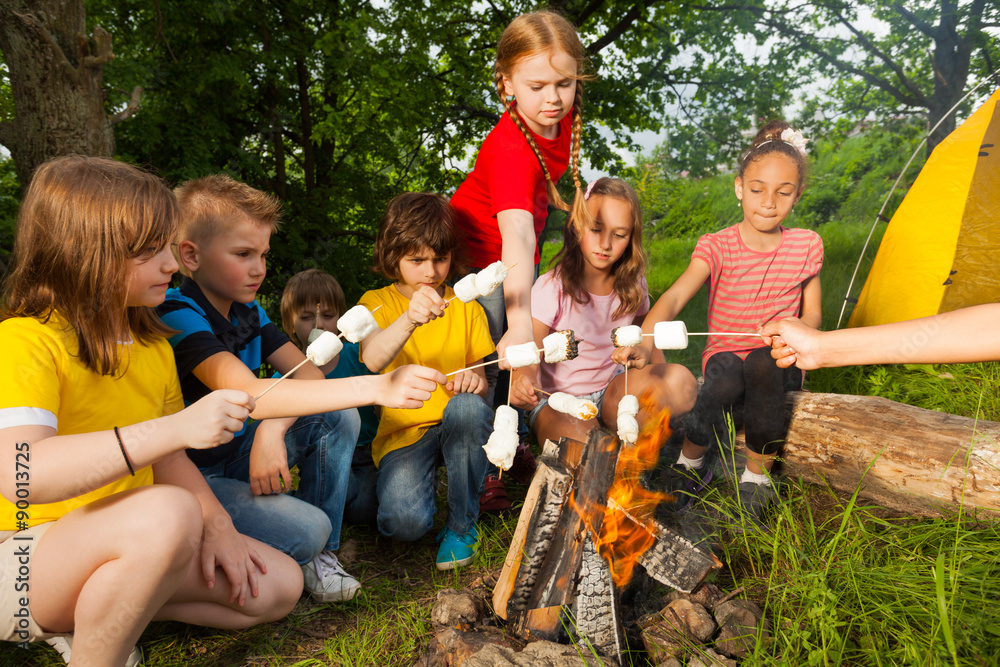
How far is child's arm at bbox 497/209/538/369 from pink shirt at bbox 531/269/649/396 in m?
0.48

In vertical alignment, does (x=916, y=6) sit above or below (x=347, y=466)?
above

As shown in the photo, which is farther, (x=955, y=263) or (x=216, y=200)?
(x=955, y=263)

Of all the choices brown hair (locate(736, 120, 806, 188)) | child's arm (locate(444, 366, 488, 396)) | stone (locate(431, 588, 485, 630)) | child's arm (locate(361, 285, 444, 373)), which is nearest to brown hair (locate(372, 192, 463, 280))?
child's arm (locate(361, 285, 444, 373))

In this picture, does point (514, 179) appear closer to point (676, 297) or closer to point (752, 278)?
point (676, 297)

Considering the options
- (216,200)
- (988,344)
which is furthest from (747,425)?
(216,200)

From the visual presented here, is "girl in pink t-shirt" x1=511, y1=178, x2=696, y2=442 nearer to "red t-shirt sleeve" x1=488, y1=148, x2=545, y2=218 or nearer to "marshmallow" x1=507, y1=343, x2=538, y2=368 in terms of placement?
"red t-shirt sleeve" x1=488, y1=148, x2=545, y2=218

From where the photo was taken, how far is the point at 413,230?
275cm

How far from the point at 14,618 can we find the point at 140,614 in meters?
0.38

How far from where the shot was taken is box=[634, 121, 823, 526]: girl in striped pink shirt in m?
2.96

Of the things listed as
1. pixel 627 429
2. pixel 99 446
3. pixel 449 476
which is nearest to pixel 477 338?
pixel 449 476

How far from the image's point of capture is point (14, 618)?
167cm

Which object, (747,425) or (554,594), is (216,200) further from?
(747,425)

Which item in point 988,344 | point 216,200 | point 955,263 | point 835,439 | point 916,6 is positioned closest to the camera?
point 988,344

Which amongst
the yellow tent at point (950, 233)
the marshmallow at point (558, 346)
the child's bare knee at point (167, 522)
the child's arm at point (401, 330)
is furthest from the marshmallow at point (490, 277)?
the yellow tent at point (950, 233)
